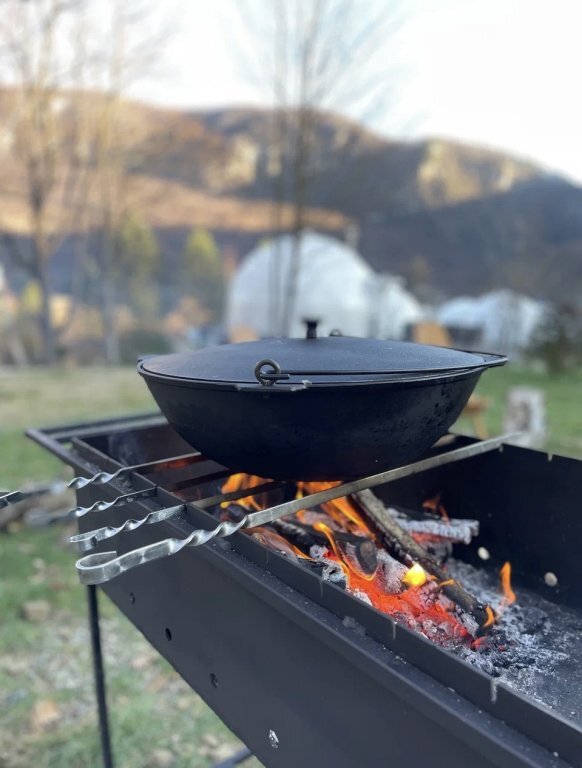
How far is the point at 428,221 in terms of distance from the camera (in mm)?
33562

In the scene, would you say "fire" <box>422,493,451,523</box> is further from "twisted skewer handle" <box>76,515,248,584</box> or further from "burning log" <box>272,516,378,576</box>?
"twisted skewer handle" <box>76,515,248,584</box>

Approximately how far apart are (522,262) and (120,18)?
44.3 ft

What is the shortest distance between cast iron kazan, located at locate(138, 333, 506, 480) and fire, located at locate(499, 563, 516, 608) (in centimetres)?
57

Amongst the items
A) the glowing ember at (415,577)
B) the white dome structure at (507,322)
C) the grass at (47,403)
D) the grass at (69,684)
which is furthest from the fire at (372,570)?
the white dome structure at (507,322)

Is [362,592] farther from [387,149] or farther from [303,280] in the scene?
[303,280]

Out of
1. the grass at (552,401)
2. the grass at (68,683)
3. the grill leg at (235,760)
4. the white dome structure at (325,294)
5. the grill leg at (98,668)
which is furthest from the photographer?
the white dome structure at (325,294)

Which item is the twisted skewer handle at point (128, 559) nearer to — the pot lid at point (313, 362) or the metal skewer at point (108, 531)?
the metal skewer at point (108, 531)

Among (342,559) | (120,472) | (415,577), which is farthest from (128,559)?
(415,577)

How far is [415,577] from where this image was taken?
1.30 meters

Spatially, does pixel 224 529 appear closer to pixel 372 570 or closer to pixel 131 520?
pixel 131 520

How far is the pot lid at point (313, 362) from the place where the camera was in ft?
3.47

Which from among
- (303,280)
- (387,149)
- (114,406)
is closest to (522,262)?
(303,280)

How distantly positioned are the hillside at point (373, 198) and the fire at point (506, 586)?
7.40 m

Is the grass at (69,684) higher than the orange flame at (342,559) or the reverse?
the reverse
